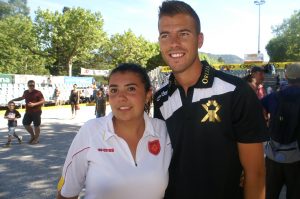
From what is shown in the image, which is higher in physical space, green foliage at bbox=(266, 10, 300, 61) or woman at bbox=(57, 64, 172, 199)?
green foliage at bbox=(266, 10, 300, 61)

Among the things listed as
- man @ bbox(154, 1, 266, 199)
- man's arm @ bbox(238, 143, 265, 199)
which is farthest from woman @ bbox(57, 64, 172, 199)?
man's arm @ bbox(238, 143, 265, 199)

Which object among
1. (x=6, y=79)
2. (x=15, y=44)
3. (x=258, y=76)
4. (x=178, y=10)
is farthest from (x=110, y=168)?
(x=15, y=44)

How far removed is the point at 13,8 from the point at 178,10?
320 ft

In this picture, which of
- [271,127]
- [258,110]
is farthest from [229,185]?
[271,127]

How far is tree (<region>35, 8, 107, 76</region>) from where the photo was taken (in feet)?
134

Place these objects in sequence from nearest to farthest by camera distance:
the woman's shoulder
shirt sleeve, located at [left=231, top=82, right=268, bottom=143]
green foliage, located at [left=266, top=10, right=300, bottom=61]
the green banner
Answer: shirt sleeve, located at [left=231, top=82, right=268, bottom=143] < the woman's shoulder < the green banner < green foliage, located at [left=266, top=10, right=300, bottom=61]

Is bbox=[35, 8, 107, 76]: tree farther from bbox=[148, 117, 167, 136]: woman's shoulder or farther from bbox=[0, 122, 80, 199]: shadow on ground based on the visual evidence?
bbox=[148, 117, 167, 136]: woman's shoulder

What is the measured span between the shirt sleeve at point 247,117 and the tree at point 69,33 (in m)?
39.8

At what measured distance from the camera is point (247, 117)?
2.10 metres

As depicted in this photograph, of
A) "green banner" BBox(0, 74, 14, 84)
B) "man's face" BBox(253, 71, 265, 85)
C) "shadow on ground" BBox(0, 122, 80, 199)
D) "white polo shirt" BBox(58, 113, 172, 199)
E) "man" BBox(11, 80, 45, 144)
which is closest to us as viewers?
"white polo shirt" BBox(58, 113, 172, 199)

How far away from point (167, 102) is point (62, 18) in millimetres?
40861

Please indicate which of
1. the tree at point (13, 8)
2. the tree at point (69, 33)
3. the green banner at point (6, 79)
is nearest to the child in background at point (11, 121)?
the green banner at point (6, 79)

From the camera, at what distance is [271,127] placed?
152 inches

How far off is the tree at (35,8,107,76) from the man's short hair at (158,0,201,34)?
39434 millimetres
